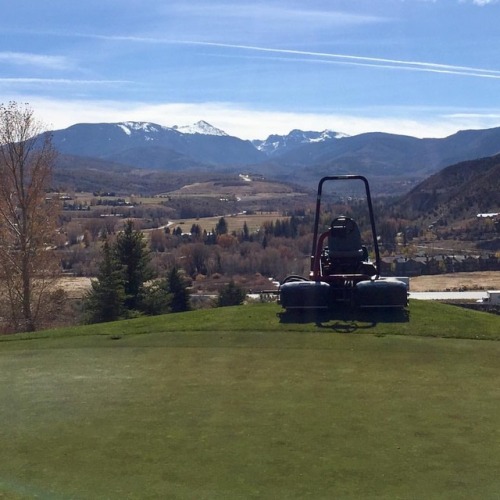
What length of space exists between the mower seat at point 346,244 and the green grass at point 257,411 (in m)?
2.67

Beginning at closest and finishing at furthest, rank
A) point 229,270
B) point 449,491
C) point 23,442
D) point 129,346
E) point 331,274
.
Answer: point 449,491
point 23,442
point 129,346
point 331,274
point 229,270

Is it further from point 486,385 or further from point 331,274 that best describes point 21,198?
point 486,385

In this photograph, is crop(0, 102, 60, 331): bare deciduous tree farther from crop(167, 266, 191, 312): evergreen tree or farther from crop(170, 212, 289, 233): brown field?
crop(170, 212, 289, 233): brown field

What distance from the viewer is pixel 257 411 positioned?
12.0m

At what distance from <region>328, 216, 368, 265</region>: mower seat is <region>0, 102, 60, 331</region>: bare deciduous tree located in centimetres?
1569

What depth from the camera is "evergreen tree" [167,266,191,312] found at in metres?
45.3

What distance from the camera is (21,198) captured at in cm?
3259

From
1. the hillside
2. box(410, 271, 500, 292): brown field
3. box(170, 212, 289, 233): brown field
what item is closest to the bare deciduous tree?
box(410, 271, 500, 292): brown field

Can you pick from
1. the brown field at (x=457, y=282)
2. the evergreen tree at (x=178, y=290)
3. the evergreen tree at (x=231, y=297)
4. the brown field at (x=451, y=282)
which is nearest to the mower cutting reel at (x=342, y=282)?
the evergreen tree at (x=231, y=297)

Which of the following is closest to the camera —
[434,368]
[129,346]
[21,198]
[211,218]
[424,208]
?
[434,368]

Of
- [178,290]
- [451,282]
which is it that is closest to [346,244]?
[178,290]

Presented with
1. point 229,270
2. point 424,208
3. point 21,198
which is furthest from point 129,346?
point 424,208

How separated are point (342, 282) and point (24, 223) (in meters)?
17.5

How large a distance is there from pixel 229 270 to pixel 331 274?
265 feet
